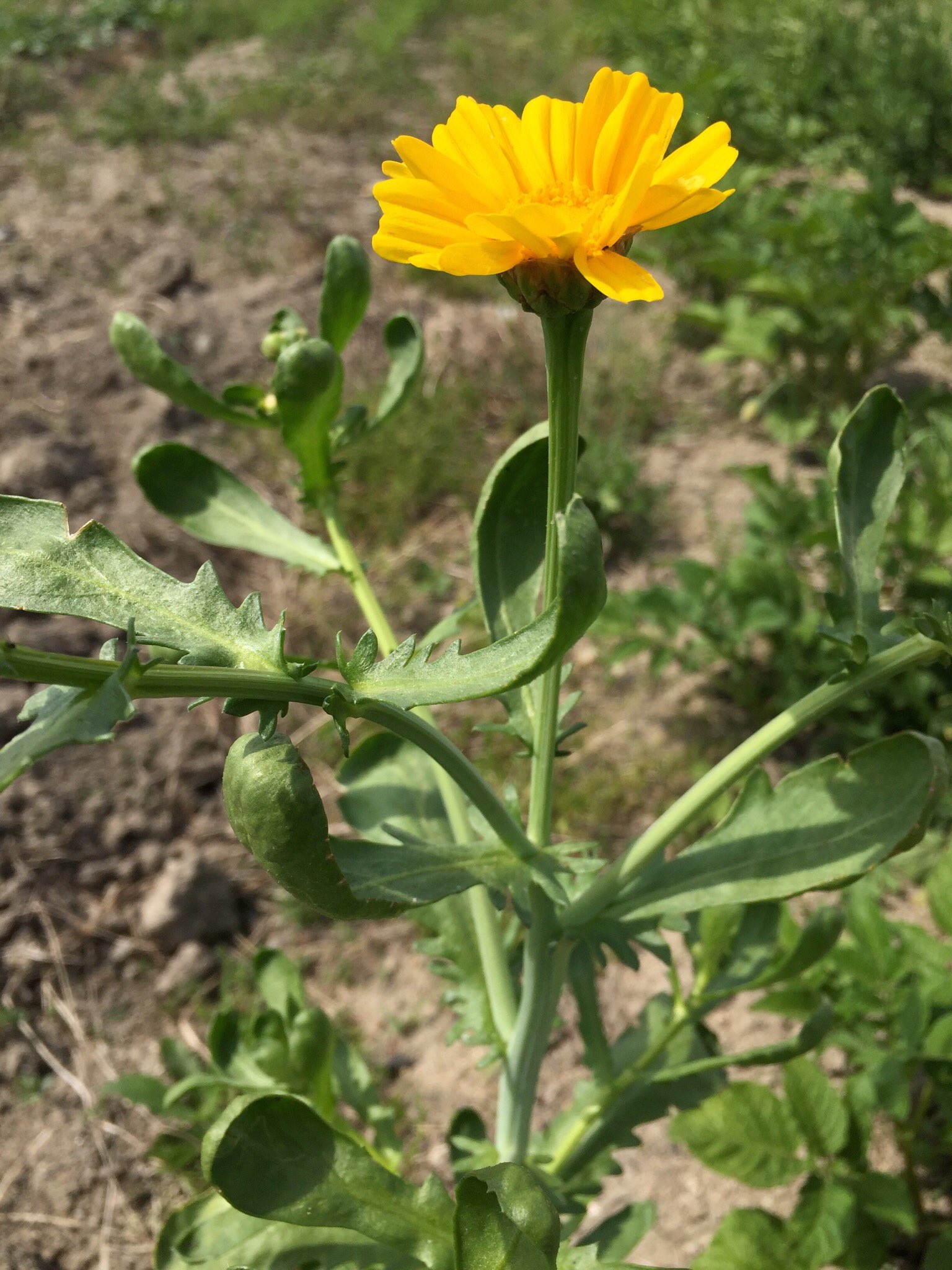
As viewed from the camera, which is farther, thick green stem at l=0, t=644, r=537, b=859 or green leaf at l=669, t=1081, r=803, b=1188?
green leaf at l=669, t=1081, r=803, b=1188

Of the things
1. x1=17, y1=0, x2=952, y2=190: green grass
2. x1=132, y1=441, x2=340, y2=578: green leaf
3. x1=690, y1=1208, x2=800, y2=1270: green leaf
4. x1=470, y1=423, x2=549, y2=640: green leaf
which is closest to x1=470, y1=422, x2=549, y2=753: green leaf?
x1=470, y1=423, x2=549, y2=640: green leaf

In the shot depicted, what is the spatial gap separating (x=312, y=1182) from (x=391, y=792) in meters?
0.64

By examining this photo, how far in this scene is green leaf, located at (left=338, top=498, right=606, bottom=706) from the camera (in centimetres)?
89

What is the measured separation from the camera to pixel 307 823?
100cm

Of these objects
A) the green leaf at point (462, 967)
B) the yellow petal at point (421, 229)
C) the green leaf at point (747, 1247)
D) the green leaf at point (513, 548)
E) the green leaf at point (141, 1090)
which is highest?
the yellow petal at point (421, 229)

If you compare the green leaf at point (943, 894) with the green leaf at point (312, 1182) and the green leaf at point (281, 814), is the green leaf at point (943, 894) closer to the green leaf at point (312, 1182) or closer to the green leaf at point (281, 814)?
the green leaf at point (312, 1182)

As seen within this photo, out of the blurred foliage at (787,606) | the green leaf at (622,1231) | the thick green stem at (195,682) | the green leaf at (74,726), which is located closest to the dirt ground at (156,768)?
the blurred foliage at (787,606)

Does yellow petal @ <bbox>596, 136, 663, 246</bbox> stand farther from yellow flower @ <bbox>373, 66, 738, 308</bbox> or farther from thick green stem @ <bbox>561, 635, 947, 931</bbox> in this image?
thick green stem @ <bbox>561, 635, 947, 931</bbox>

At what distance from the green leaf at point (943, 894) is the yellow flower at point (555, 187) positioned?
161 cm

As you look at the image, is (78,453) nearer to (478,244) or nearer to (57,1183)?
(57,1183)

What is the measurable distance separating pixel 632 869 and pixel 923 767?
0.38m

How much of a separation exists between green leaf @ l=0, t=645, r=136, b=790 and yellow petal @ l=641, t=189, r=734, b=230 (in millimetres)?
668

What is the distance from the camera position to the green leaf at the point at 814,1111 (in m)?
2.05

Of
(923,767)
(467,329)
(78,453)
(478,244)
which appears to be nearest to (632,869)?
(923,767)
